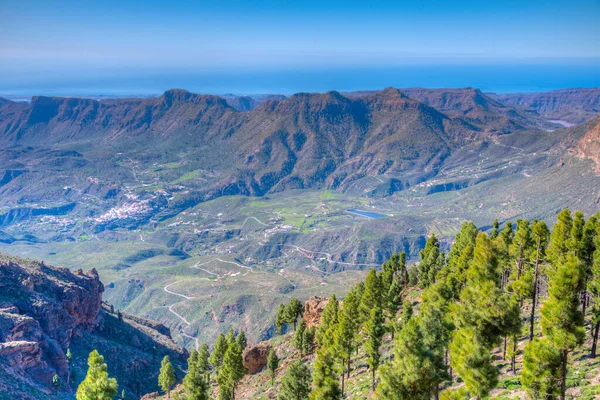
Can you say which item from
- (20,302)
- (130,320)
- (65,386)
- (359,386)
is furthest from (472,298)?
(130,320)

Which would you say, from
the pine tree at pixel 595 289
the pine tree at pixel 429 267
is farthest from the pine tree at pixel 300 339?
the pine tree at pixel 595 289

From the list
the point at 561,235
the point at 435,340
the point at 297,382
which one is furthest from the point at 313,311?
the point at 435,340

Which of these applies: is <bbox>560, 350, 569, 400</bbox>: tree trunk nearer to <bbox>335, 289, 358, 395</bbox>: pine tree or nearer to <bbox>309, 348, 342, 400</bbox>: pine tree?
<bbox>309, 348, 342, 400</bbox>: pine tree

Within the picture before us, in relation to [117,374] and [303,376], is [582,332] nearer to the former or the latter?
[303,376]

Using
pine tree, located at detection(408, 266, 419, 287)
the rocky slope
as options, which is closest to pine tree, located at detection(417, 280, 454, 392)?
pine tree, located at detection(408, 266, 419, 287)

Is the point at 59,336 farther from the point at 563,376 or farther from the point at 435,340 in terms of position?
the point at 563,376

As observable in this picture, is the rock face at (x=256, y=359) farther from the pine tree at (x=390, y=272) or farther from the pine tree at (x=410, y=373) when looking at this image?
the pine tree at (x=410, y=373)
